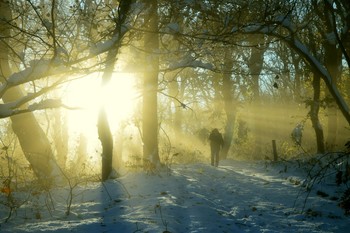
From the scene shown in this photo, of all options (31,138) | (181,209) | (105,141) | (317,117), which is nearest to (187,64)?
(181,209)

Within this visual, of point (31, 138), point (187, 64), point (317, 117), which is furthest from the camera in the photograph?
point (317, 117)

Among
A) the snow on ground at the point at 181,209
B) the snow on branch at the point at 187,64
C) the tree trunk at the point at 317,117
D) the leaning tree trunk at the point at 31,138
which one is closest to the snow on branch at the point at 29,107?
the snow on ground at the point at 181,209

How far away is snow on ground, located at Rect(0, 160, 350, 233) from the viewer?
588 cm

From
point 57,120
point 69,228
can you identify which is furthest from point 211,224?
point 57,120

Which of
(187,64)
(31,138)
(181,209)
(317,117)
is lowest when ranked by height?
(181,209)

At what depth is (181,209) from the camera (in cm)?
701

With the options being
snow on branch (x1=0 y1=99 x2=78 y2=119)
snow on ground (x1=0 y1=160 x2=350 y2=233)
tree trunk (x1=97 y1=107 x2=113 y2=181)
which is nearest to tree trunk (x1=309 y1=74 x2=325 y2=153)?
snow on ground (x1=0 y1=160 x2=350 y2=233)

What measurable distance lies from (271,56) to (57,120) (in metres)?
18.2

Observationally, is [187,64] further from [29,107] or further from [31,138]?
[31,138]

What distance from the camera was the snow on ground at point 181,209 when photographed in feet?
19.3

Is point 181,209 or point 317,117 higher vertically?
point 317,117

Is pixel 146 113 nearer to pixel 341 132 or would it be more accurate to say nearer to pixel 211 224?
pixel 211 224

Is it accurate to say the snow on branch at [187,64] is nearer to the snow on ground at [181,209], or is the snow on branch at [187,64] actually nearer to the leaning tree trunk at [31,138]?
the snow on ground at [181,209]

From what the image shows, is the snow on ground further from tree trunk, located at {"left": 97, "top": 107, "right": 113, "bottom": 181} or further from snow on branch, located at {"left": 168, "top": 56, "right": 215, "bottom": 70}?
snow on branch, located at {"left": 168, "top": 56, "right": 215, "bottom": 70}
